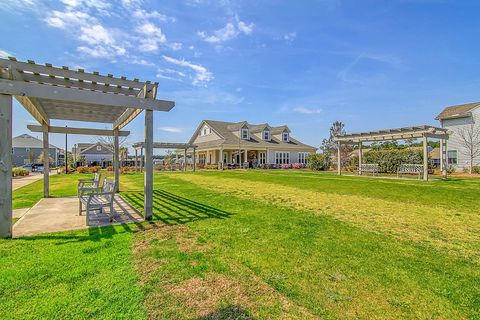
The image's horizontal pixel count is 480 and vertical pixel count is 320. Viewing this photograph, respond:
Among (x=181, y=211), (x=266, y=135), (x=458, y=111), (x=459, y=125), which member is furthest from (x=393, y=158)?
(x=181, y=211)

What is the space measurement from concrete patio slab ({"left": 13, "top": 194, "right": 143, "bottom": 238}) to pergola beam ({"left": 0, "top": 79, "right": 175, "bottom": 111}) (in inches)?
112

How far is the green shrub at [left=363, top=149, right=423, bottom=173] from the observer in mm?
20227

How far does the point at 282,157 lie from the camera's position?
1425 inches

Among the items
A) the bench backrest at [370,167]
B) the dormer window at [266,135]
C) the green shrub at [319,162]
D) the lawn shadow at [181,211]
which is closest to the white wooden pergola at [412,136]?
the bench backrest at [370,167]

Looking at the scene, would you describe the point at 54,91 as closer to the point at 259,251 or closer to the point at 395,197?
the point at 259,251

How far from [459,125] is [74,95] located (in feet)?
108

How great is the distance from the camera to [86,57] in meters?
10.9

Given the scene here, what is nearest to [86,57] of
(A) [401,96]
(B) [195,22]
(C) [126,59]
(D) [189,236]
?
(C) [126,59]

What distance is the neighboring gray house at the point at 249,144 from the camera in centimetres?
3366

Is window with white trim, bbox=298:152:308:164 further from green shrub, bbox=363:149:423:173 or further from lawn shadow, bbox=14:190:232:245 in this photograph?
lawn shadow, bbox=14:190:232:245

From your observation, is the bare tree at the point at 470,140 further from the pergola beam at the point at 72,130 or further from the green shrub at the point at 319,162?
the pergola beam at the point at 72,130

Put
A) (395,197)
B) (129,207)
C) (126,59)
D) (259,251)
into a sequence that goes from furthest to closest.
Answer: (126,59), (395,197), (129,207), (259,251)

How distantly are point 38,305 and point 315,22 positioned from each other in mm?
16481

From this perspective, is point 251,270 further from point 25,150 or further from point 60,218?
point 25,150
